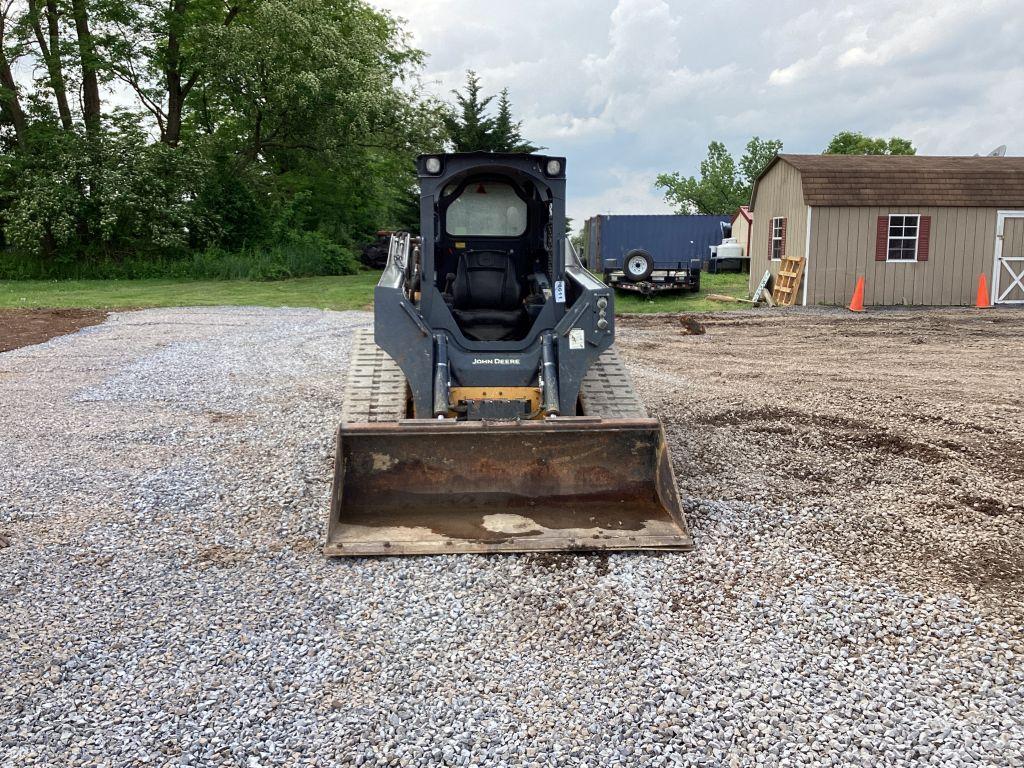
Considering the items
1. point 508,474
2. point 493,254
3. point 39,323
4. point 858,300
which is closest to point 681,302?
point 858,300

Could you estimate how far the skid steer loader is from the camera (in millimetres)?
5348

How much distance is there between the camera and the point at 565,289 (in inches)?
286

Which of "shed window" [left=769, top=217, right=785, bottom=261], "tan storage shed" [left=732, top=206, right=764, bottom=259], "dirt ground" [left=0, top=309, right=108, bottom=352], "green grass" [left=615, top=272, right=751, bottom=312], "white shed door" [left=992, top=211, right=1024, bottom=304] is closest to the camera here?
"dirt ground" [left=0, top=309, right=108, bottom=352]

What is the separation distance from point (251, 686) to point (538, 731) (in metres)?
1.23

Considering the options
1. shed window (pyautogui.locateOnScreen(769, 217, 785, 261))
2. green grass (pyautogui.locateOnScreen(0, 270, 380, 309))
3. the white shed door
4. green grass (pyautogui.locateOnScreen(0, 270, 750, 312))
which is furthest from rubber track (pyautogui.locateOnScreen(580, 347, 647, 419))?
the white shed door

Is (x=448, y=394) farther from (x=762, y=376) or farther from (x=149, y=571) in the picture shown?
(x=762, y=376)

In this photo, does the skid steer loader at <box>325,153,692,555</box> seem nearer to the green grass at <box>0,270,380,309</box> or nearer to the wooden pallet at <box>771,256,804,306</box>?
the green grass at <box>0,270,380,309</box>

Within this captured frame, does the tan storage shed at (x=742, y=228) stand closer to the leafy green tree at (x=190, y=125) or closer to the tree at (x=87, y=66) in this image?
the leafy green tree at (x=190, y=125)

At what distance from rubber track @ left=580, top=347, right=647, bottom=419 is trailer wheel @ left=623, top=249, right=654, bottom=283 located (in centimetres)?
1392

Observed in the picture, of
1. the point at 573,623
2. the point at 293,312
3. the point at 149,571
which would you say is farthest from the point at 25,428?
the point at 293,312

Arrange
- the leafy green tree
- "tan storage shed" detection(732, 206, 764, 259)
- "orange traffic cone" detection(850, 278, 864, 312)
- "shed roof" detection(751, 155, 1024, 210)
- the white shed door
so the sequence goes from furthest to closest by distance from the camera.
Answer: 1. "tan storage shed" detection(732, 206, 764, 259)
2. the leafy green tree
3. the white shed door
4. "shed roof" detection(751, 155, 1024, 210)
5. "orange traffic cone" detection(850, 278, 864, 312)

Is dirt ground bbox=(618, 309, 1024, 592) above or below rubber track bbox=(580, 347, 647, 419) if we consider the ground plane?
below

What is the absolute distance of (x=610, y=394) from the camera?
727 centimetres

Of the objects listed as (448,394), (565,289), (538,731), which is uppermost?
(565,289)
